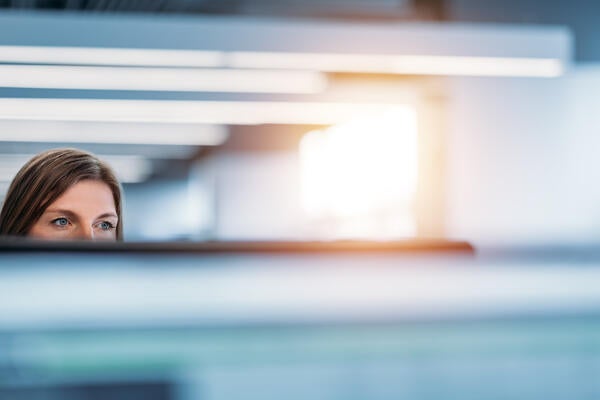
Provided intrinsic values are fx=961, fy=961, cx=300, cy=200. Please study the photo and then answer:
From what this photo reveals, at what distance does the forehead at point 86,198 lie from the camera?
187 cm

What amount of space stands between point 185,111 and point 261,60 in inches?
66.4

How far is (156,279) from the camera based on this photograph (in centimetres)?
62

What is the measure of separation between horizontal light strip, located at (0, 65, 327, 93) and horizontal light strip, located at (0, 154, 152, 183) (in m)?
4.62

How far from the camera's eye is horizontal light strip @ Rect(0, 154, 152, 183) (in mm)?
11647

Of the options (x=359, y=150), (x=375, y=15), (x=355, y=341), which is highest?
(x=375, y=15)

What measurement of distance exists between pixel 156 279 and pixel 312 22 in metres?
5.34

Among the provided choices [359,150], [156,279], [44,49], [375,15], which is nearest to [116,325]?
[156,279]

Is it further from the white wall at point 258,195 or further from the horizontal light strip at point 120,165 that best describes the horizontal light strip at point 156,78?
the white wall at point 258,195

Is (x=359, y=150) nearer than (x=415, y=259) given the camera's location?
No

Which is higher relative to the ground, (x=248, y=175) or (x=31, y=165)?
(x=248, y=175)

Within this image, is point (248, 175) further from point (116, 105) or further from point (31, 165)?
point (31, 165)

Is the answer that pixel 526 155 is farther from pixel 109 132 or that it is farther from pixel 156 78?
pixel 109 132

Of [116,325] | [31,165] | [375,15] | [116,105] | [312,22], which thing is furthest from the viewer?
[116,105]

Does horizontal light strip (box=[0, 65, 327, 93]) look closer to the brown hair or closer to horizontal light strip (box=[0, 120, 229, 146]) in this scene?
horizontal light strip (box=[0, 120, 229, 146])
